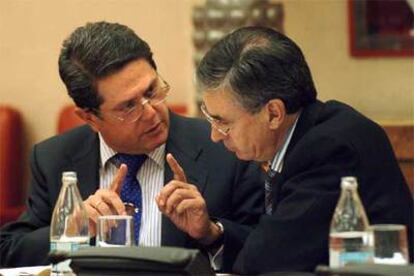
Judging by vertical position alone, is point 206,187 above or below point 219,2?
below

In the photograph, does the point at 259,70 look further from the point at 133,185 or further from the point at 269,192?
the point at 133,185

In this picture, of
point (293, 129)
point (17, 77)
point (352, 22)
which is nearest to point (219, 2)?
point (352, 22)

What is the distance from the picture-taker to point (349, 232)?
2740 mm

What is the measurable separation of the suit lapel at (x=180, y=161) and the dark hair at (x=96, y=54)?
0.77ft

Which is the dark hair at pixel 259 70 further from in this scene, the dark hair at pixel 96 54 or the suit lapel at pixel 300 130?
the dark hair at pixel 96 54

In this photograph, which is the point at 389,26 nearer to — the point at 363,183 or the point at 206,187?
the point at 206,187

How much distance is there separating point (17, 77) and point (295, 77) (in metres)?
3.59

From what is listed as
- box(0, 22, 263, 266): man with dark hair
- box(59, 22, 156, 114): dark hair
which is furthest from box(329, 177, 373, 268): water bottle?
box(59, 22, 156, 114): dark hair

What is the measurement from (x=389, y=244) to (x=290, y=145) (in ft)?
2.02

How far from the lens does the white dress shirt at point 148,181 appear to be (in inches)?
146

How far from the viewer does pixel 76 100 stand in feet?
12.6

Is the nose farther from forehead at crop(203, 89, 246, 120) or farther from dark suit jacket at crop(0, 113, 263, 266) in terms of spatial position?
dark suit jacket at crop(0, 113, 263, 266)

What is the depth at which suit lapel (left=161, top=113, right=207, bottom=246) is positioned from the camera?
3.68 m

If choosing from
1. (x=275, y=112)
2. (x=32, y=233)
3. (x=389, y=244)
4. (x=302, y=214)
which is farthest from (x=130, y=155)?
(x=389, y=244)
